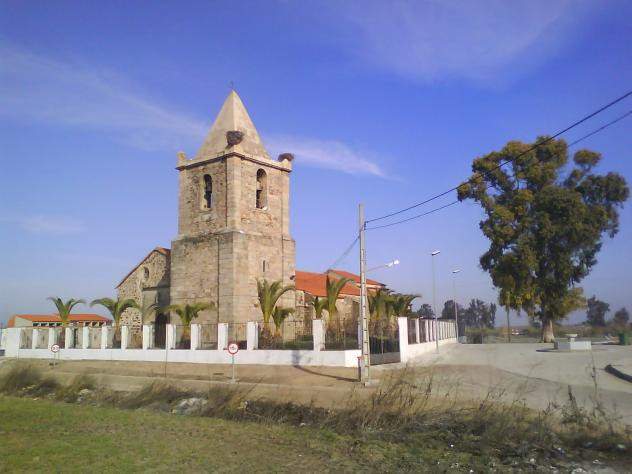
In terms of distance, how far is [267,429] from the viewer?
11.3 meters

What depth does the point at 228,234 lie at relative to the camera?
31.5m

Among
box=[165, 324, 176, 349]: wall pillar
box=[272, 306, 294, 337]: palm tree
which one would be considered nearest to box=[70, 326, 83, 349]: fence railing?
box=[165, 324, 176, 349]: wall pillar

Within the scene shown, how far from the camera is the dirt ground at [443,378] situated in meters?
14.3

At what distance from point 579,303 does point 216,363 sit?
2450 cm

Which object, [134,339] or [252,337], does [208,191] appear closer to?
[134,339]

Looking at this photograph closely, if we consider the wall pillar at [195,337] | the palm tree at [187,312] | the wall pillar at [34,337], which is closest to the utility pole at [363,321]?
the wall pillar at [195,337]

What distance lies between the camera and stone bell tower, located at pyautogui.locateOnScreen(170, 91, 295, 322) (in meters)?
31.3

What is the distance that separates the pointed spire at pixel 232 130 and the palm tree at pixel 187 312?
354 inches

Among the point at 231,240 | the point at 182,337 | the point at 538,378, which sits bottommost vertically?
the point at 538,378


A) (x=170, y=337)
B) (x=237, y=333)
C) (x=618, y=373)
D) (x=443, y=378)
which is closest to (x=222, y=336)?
(x=237, y=333)

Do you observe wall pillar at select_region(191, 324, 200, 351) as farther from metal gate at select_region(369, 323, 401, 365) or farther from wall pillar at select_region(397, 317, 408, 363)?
wall pillar at select_region(397, 317, 408, 363)

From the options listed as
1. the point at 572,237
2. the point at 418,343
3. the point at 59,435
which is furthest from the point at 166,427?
the point at 572,237

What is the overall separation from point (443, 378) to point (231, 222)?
59.0 ft

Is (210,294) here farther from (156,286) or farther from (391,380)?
(391,380)
